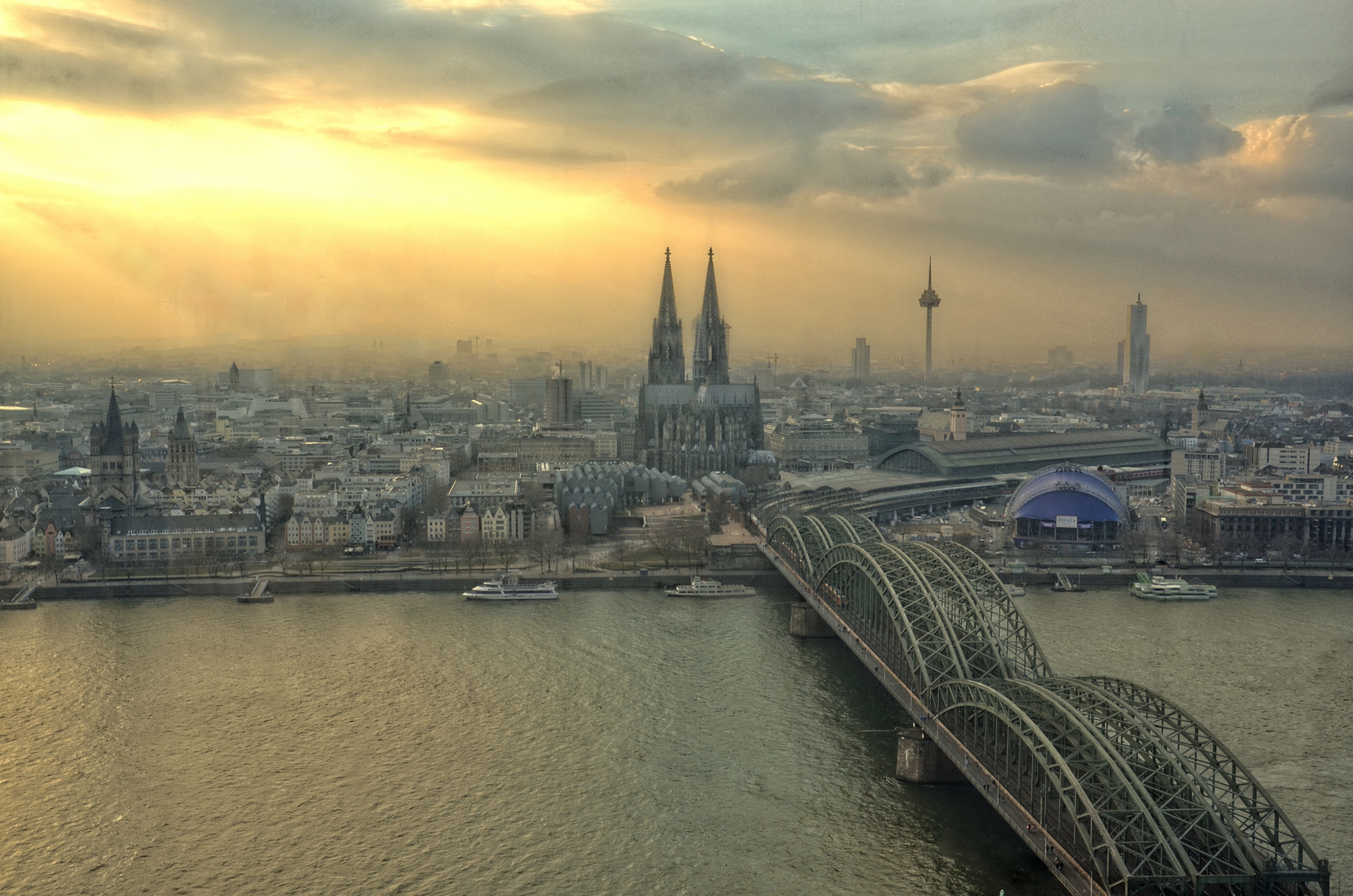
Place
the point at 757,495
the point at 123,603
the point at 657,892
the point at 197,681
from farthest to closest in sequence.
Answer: the point at 757,495
the point at 123,603
the point at 197,681
the point at 657,892

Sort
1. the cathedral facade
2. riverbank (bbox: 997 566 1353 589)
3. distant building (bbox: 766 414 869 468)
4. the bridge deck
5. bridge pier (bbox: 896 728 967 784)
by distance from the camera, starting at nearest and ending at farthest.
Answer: the bridge deck, bridge pier (bbox: 896 728 967 784), riverbank (bbox: 997 566 1353 589), the cathedral facade, distant building (bbox: 766 414 869 468)

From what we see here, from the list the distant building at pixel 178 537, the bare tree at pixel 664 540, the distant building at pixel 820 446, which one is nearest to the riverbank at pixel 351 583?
the bare tree at pixel 664 540

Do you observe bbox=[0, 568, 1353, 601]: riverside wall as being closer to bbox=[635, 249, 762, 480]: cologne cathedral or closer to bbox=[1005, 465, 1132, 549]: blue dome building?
bbox=[1005, 465, 1132, 549]: blue dome building

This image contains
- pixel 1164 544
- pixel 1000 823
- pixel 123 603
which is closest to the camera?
pixel 1000 823

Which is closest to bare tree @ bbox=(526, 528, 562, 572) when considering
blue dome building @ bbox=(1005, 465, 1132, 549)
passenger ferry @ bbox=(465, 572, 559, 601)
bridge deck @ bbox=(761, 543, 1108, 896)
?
passenger ferry @ bbox=(465, 572, 559, 601)

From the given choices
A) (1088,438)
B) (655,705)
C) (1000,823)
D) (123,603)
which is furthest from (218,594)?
(1088,438)

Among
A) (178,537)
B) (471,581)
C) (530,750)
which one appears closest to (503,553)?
(471,581)

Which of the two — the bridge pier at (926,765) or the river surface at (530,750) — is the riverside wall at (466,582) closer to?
the river surface at (530,750)

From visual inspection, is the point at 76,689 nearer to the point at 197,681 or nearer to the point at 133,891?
the point at 197,681
